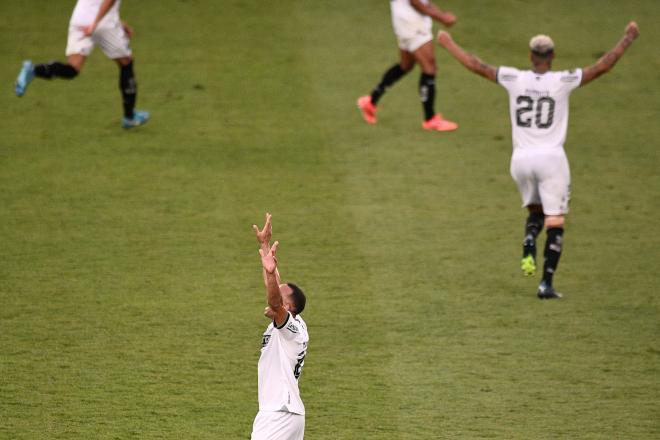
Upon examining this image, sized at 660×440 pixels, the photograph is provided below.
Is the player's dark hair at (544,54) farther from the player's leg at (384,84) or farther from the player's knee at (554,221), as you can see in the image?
the player's leg at (384,84)

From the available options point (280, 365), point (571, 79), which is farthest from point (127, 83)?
point (280, 365)

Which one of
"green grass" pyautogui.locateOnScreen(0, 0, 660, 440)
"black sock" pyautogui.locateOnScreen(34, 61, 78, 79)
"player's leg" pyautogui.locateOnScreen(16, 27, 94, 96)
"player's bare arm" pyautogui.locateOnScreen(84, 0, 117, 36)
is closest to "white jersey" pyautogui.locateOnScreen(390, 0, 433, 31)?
"green grass" pyautogui.locateOnScreen(0, 0, 660, 440)

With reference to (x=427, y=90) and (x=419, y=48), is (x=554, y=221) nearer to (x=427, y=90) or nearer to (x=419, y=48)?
(x=427, y=90)

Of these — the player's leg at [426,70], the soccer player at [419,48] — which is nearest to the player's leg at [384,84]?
the soccer player at [419,48]

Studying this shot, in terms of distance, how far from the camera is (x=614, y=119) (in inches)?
539

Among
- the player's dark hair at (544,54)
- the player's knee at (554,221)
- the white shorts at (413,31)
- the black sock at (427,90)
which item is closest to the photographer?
the player's dark hair at (544,54)

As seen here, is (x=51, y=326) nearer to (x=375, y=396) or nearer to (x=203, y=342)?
(x=203, y=342)

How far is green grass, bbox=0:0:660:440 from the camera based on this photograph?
8141 mm

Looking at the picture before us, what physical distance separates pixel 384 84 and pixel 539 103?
13.3 ft

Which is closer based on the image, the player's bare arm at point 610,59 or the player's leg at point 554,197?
the player's bare arm at point 610,59

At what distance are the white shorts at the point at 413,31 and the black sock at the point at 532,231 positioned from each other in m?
3.54

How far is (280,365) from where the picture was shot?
653 cm

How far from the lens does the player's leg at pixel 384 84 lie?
13047 mm

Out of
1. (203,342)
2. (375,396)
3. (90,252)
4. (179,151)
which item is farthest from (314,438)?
(179,151)
